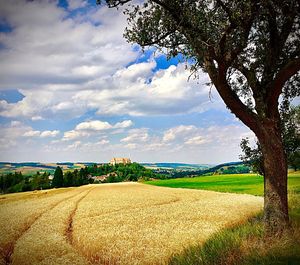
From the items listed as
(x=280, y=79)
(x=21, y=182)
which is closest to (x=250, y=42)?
(x=280, y=79)

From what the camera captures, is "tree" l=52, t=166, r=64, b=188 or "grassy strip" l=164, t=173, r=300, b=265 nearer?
"grassy strip" l=164, t=173, r=300, b=265

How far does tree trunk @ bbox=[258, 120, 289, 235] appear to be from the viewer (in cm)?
1271

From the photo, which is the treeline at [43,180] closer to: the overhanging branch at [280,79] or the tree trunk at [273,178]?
the tree trunk at [273,178]

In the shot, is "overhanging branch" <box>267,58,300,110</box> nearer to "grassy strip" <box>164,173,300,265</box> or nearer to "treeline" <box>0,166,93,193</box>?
"grassy strip" <box>164,173,300,265</box>

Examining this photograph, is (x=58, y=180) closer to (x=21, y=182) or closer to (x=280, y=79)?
(x=21, y=182)

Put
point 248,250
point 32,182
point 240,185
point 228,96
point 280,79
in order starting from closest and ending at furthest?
point 248,250, point 280,79, point 228,96, point 240,185, point 32,182

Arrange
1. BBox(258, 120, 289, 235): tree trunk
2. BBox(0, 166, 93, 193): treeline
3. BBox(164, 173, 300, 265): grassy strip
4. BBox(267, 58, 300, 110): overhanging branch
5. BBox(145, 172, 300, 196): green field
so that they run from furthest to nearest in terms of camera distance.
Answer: BBox(0, 166, 93, 193): treeline
BBox(145, 172, 300, 196): green field
BBox(258, 120, 289, 235): tree trunk
BBox(267, 58, 300, 110): overhanging branch
BBox(164, 173, 300, 265): grassy strip

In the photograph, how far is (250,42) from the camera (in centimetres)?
1486

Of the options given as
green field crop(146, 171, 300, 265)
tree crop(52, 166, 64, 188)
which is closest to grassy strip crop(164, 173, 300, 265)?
green field crop(146, 171, 300, 265)

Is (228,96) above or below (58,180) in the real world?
above

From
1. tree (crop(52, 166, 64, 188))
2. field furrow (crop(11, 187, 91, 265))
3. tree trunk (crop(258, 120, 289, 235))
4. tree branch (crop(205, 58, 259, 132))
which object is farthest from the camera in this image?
tree (crop(52, 166, 64, 188))

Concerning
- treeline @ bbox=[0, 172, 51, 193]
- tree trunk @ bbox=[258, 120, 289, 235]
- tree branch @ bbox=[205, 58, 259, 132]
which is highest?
tree branch @ bbox=[205, 58, 259, 132]

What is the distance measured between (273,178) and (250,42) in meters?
6.30

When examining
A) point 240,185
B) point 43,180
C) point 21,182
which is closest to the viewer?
point 240,185
